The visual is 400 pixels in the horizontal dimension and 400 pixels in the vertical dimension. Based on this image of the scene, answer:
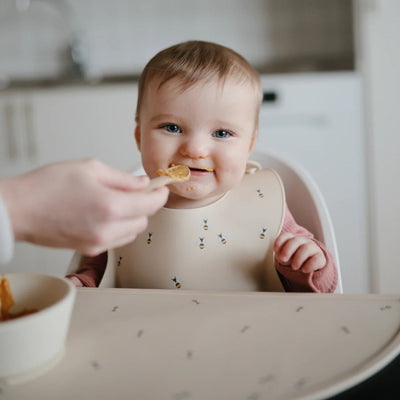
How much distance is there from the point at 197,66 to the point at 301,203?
14.8 inches

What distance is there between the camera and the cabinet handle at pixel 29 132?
2.35m

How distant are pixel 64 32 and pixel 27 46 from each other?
0.75 feet

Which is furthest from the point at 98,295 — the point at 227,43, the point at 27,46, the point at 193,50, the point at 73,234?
the point at 27,46

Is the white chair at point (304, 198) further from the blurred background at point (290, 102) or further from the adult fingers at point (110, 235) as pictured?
the blurred background at point (290, 102)

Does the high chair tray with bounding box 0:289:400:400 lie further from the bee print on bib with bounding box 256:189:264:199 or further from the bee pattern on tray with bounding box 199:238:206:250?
the bee print on bib with bounding box 256:189:264:199

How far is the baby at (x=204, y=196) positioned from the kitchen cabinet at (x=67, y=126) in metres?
1.27

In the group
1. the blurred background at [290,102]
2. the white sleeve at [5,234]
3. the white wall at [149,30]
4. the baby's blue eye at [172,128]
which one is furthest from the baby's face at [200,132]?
the white wall at [149,30]

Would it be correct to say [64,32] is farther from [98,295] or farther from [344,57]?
[98,295]

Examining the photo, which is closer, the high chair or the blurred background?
the high chair

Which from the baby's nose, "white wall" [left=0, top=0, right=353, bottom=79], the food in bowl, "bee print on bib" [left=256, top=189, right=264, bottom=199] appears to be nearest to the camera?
the food in bowl

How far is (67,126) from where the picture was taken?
91.4 inches

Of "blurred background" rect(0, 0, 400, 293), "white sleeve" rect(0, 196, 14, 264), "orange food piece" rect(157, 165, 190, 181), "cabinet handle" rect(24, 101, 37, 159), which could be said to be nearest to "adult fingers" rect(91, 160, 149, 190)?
"white sleeve" rect(0, 196, 14, 264)

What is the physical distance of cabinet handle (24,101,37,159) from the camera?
235 cm

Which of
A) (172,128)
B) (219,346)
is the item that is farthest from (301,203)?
(219,346)
